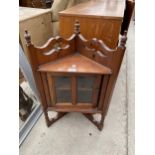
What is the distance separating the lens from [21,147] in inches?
46.8

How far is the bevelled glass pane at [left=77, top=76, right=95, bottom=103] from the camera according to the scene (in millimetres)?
1018

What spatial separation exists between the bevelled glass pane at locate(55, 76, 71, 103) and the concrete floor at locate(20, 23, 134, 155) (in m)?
0.29

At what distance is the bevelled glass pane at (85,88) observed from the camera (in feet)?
3.34

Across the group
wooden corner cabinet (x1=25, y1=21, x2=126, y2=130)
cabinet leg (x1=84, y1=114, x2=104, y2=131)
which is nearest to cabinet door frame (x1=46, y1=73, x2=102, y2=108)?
wooden corner cabinet (x1=25, y1=21, x2=126, y2=130)

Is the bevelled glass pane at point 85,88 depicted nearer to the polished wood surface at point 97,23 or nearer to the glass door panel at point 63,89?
the glass door panel at point 63,89

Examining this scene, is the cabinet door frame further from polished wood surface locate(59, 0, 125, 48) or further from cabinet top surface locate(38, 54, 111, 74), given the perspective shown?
polished wood surface locate(59, 0, 125, 48)

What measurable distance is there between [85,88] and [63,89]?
0.48 feet

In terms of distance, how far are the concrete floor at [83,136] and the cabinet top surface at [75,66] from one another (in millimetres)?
Answer: 586

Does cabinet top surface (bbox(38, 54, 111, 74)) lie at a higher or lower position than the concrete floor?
higher

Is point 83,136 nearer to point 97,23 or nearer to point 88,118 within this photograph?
point 88,118

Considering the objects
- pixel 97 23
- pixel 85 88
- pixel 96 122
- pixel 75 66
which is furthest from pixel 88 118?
pixel 97 23

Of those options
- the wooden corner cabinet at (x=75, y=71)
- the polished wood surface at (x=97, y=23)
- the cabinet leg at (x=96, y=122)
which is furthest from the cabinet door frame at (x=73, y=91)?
the polished wood surface at (x=97, y=23)

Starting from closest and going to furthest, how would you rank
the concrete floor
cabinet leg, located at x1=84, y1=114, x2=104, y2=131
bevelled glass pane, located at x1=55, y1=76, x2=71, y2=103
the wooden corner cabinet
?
the wooden corner cabinet, bevelled glass pane, located at x1=55, y1=76, x2=71, y2=103, the concrete floor, cabinet leg, located at x1=84, y1=114, x2=104, y2=131

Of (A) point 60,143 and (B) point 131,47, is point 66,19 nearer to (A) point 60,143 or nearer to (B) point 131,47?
(A) point 60,143
